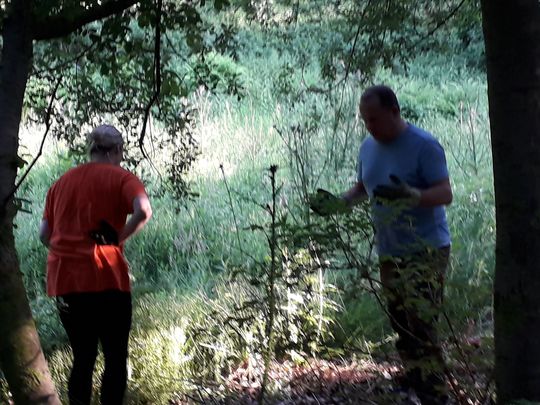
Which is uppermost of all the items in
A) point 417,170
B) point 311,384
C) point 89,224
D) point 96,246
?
point 417,170

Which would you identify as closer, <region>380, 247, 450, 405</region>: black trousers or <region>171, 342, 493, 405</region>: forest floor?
<region>380, 247, 450, 405</region>: black trousers

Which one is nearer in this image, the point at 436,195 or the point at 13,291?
the point at 13,291

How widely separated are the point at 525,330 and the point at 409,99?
10.2 meters

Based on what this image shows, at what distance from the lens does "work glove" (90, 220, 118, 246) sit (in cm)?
386

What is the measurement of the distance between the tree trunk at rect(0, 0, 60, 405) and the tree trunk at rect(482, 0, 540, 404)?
143 cm

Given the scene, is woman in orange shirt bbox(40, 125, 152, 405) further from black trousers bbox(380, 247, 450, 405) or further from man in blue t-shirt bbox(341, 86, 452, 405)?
black trousers bbox(380, 247, 450, 405)

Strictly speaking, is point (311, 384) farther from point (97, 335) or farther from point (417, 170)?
point (417, 170)

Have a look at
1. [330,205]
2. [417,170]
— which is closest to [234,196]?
[417,170]

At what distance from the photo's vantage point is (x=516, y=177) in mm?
2324

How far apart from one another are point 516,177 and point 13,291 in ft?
5.04

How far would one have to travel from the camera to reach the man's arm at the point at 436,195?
355 cm

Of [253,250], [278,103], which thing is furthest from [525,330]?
[278,103]

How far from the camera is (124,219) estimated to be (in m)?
3.97

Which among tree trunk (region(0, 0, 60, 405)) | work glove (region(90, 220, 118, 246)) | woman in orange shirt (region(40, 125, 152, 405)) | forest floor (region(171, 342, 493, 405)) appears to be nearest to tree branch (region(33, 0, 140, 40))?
tree trunk (region(0, 0, 60, 405))
